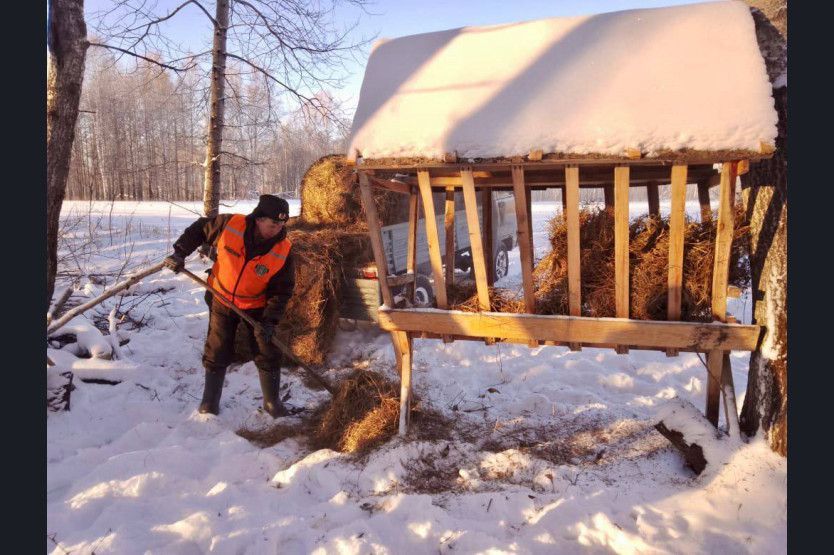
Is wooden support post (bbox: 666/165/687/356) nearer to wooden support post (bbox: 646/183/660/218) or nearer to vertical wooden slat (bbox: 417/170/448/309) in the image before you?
wooden support post (bbox: 646/183/660/218)

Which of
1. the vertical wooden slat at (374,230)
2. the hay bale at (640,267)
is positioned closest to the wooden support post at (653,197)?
the hay bale at (640,267)

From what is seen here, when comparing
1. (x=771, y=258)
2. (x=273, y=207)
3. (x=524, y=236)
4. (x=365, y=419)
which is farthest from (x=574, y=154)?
(x=365, y=419)

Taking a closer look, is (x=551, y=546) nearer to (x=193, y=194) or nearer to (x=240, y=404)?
(x=240, y=404)

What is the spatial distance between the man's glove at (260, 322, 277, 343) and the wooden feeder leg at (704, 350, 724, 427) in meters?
3.50

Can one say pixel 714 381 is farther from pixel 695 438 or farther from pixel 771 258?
pixel 771 258

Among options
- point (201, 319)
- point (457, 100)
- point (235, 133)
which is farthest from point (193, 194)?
point (457, 100)

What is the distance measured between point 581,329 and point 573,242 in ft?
2.11

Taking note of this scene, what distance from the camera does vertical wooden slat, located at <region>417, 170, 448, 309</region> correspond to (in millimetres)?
3416

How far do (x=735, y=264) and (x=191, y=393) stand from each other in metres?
5.01

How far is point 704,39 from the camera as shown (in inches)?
119

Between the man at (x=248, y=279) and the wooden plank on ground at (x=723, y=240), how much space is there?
3151 mm

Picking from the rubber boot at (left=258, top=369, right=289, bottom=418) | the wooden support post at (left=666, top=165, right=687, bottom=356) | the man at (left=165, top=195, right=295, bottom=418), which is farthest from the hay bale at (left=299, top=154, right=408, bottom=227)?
the wooden support post at (left=666, top=165, right=687, bottom=356)

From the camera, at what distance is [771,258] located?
10.0 feet

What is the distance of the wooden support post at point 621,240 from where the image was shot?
2963 mm
